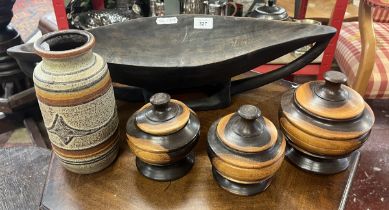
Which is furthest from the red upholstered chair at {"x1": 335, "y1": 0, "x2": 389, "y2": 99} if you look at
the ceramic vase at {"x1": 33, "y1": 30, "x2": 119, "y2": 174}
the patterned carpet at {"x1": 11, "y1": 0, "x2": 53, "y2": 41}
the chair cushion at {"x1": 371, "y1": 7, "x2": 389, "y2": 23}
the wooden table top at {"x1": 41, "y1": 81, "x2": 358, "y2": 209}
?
the patterned carpet at {"x1": 11, "y1": 0, "x2": 53, "y2": 41}

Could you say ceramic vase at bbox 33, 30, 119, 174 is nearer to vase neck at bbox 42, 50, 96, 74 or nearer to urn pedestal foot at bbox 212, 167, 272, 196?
vase neck at bbox 42, 50, 96, 74

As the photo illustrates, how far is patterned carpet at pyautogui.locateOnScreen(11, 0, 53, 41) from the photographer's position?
231cm

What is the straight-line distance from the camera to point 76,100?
55cm

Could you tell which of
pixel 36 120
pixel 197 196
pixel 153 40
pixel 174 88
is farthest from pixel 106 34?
pixel 36 120

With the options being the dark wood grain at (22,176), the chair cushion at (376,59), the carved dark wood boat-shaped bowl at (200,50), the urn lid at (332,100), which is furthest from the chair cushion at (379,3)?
the dark wood grain at (22,176)

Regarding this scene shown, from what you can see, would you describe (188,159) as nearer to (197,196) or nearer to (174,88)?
(197,196)

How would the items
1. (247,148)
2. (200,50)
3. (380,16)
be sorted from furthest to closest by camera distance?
(380,16) < (200,50) < (247,148)

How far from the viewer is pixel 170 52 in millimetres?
863

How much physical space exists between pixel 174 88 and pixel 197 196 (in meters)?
0.28

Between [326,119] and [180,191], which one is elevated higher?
[326,119]

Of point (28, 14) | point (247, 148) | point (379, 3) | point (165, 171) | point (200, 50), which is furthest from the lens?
point (28, 14)

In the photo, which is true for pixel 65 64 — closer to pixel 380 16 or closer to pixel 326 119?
pixel 326 119

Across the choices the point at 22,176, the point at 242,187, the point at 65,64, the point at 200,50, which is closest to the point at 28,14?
the point at 22,176

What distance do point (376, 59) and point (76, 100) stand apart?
3.40 ft
